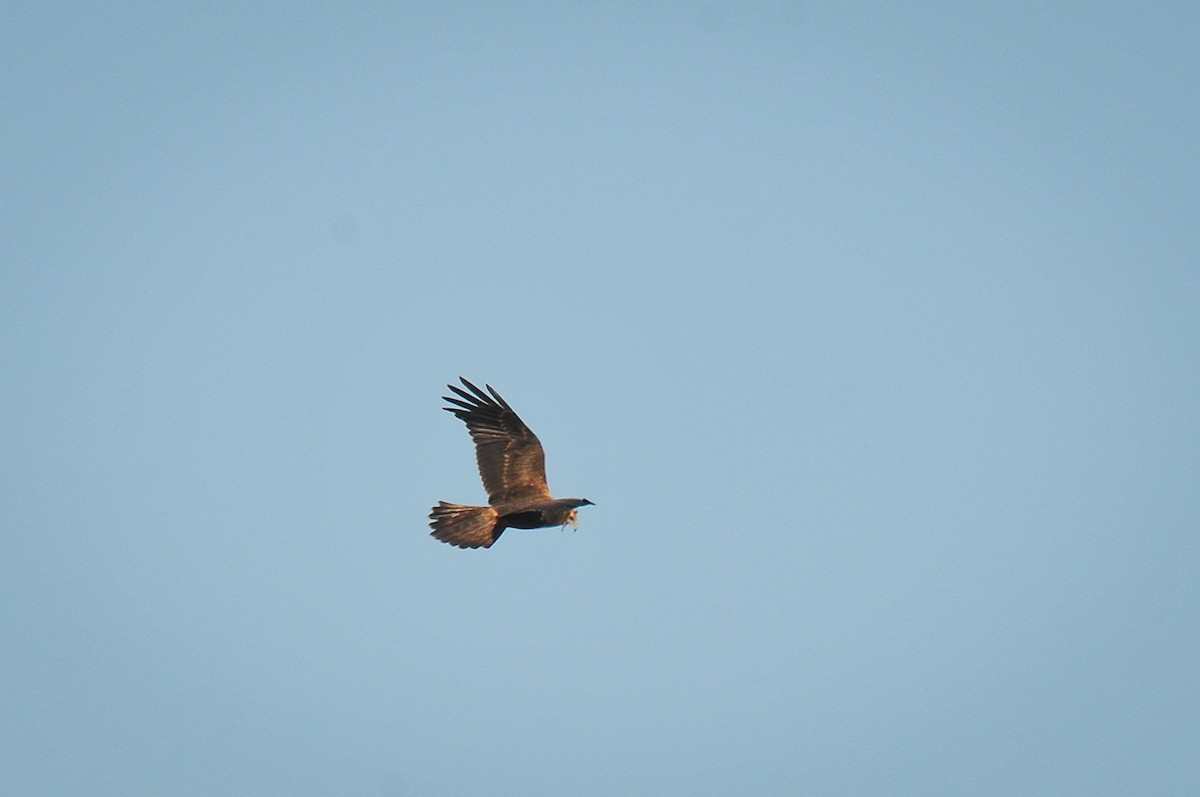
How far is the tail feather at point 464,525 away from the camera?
20.3 meters

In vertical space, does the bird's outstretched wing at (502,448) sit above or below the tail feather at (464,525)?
above

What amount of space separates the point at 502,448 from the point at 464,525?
1.62 m

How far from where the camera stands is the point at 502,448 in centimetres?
2120

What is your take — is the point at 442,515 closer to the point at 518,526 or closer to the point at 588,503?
the point at 518,526

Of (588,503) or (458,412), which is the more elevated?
(458,412)

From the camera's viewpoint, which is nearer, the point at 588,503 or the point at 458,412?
the point at 588,503

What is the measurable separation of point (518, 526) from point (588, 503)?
147cm

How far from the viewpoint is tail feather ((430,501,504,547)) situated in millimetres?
20344

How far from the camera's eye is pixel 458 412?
21.3 m

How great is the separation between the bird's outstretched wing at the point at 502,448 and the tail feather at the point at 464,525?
0.51 metres

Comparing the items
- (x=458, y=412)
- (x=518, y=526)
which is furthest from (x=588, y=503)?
(x=458, y=412)

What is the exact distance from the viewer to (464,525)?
2053 centimetres

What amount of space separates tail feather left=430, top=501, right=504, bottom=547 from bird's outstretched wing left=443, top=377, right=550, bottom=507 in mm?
508

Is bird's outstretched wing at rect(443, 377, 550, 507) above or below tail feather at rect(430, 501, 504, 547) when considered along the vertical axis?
above
